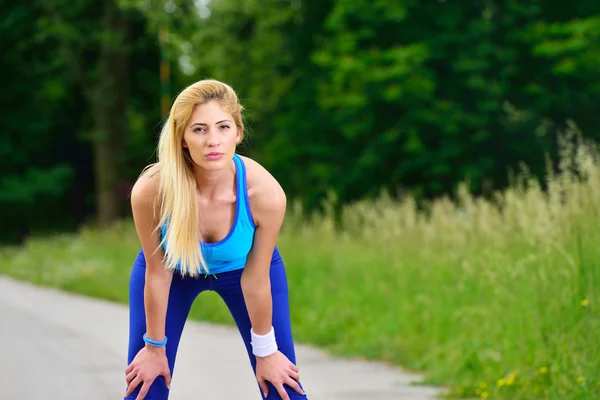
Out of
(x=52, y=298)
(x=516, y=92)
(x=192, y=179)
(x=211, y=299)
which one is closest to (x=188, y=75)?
(x=516, y=92)

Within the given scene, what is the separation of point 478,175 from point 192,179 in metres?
16.8

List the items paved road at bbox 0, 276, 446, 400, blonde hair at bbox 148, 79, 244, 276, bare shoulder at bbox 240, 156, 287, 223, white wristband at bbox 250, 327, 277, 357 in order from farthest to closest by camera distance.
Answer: paved road at bbox 0, 276, 446, 400, white wristband at bbox 250, 327, 277, 357, bare shoulder at bbox 240, 156, 287, 223, blonde hair at bbox 148, 79, 244, 276

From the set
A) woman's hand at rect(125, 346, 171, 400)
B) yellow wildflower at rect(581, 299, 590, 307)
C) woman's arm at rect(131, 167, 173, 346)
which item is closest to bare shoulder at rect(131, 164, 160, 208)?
woman's arm at rect(131, 167, 173, 346)

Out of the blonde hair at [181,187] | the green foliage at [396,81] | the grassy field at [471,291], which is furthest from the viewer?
the green foliage at [396,81]

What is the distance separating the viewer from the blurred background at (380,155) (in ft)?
26.1

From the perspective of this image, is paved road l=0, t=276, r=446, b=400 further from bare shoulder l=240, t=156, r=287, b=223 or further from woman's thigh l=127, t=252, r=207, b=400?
bare shoulder l=240, t=156, r=287, b=223

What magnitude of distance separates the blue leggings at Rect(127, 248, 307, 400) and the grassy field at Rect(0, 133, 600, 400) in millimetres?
2592

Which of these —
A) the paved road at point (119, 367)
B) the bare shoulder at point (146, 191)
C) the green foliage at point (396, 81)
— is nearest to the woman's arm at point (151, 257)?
the bare shoulder at point (146, 191)

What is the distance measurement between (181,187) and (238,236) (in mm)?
294

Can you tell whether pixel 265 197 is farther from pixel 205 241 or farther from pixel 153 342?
pixel 153 342

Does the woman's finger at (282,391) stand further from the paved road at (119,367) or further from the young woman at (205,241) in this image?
the paved road at (119,367)

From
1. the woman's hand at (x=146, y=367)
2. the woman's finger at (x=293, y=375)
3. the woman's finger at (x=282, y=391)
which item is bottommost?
the woman's finger at (x=282, y=391)

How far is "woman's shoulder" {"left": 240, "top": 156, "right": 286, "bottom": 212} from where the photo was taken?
13.5 feet

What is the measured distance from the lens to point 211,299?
518 inches
